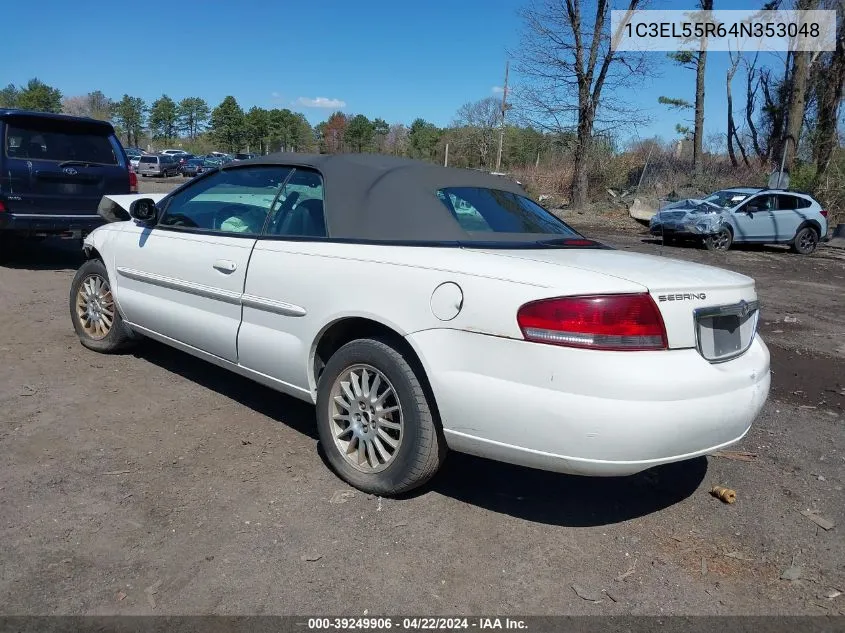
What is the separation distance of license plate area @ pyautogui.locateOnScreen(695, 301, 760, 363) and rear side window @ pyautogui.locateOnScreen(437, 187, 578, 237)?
1.12 m

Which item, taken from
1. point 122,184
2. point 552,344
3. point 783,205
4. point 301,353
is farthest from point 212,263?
point 783,205

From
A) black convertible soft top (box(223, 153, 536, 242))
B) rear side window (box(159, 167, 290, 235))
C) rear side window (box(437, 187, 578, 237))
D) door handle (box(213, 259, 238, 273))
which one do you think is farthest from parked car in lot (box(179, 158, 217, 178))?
rear side window (box(437, 187, 578, 237))

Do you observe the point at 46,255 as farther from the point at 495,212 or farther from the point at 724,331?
the point at 724,331

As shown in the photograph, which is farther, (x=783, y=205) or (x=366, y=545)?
(x=783, y=205)

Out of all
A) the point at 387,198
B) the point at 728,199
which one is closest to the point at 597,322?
the point at 387,198

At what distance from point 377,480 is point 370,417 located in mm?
300

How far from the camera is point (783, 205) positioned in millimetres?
17625

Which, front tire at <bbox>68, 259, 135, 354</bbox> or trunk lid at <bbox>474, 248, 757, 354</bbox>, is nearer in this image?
trunk lid at <bbox>474, 248, 757, 354</bbox>

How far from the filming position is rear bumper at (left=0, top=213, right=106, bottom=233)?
27.5 feet

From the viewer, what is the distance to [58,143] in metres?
8.84

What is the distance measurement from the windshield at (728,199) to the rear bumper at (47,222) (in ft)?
47.3

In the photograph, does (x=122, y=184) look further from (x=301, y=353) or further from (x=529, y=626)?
(x=529, y=626)

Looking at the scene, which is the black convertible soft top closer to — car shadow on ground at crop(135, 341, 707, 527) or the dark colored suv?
car shadow on ground at crop(135, 341, 707, 527)

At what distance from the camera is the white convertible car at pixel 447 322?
2693 millimetres
